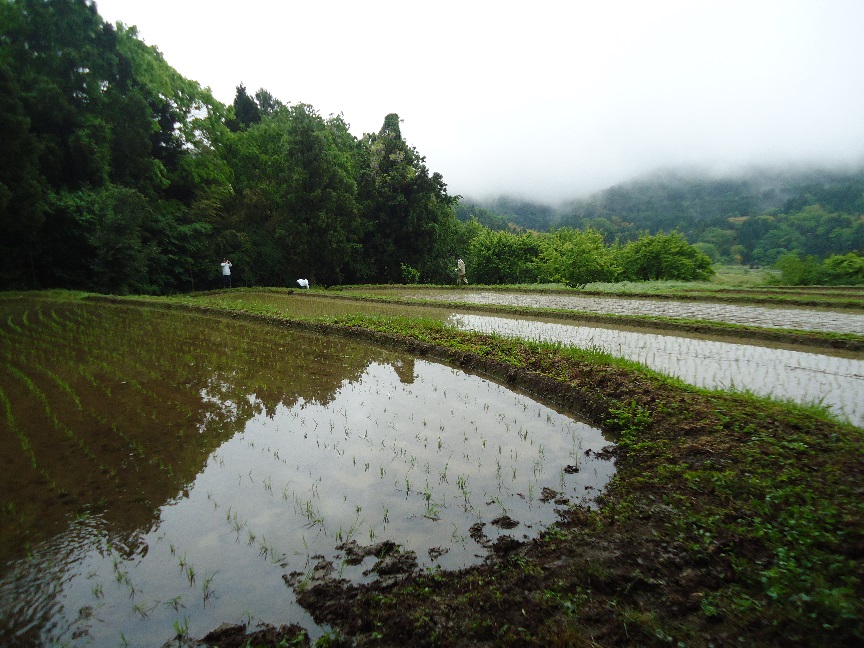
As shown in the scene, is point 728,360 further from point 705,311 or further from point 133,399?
point 133,399

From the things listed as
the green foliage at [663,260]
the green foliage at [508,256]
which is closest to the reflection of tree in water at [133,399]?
the green foliage at [508,256]

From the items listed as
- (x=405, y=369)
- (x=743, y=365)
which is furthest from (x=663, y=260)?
(x=405, y=369)

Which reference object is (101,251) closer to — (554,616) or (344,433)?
(344,433)

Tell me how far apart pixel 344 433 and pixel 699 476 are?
3.17 m

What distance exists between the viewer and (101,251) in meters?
16.7

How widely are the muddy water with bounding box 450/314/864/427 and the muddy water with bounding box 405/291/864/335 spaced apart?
2.09 metres

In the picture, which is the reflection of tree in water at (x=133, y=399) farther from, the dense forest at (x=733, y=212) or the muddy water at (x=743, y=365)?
the dense forest at (x=733, y=212)

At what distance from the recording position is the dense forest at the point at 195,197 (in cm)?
1730

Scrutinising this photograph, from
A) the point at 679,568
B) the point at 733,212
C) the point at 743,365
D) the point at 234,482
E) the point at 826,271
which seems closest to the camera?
the point at 679,568

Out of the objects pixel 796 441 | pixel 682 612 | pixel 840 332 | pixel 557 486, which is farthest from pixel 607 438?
pixel 840 332

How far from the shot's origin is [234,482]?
373 centimetres

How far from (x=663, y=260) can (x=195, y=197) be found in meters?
24.2

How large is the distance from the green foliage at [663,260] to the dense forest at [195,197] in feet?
0.22

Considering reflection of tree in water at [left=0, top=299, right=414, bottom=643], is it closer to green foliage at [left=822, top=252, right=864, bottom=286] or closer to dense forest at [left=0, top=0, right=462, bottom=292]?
dense forest at [left=0, top=0, right=462, bottom=292]
